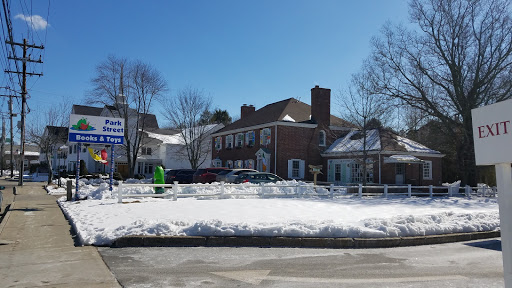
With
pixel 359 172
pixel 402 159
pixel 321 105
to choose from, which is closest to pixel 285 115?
pixel 321 105

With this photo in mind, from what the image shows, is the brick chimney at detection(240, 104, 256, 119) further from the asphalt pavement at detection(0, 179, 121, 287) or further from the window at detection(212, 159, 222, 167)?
the asphalt pavement at detection(0, 179, 121, 287)

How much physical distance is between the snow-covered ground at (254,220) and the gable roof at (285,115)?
20304mm

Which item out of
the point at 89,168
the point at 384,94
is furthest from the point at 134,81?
the point at 384,94

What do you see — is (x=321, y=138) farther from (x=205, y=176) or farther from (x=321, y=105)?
(x=205, y=176)

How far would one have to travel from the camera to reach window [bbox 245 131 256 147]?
134 ft

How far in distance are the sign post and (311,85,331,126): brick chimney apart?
21822 millimetres

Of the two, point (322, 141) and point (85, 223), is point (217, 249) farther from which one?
point (322, 141)

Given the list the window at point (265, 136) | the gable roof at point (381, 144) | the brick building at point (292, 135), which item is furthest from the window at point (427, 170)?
the window at point (265, 136)

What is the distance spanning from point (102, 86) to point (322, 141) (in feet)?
72.5

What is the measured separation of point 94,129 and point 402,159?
21.5 m

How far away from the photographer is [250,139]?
41469 mm

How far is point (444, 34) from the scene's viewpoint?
3034cm

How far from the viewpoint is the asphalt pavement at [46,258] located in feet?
21.8

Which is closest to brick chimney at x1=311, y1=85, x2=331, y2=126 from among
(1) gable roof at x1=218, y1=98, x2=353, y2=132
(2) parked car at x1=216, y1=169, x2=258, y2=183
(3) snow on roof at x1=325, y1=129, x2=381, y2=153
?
(1) gable roof at x1=218, y1=98, x2=353, y2=132
